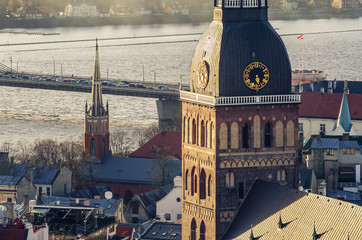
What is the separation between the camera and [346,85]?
433 feet

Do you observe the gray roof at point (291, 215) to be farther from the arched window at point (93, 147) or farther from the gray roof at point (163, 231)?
the arched window at point (93, 147)

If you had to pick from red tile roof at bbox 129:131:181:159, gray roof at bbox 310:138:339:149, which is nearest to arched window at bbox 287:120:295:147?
gray roof at bbox 310:138:339:149

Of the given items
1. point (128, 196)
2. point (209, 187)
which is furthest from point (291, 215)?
point (128, 196)

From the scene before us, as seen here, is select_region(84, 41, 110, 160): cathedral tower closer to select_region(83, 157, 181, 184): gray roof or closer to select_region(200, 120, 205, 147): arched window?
select_region(83, 157, 181, 184): gray roof

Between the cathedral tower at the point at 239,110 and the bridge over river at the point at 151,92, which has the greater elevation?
the cathedral tower at the point at 239,110

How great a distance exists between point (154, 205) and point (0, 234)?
23.5 metres

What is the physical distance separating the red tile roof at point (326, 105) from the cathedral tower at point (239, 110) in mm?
50701

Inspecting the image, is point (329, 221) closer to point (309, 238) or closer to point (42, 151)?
point (309, 238)

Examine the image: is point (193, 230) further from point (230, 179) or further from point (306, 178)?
point (306, 178)

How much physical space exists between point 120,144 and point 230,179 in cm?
5498

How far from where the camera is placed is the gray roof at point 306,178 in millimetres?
85625

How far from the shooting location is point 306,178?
86.4 m

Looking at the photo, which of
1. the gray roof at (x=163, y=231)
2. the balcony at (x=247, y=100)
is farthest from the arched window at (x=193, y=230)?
the gray roof at (x=163, y=231)

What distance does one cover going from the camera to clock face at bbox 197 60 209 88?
222 ft
